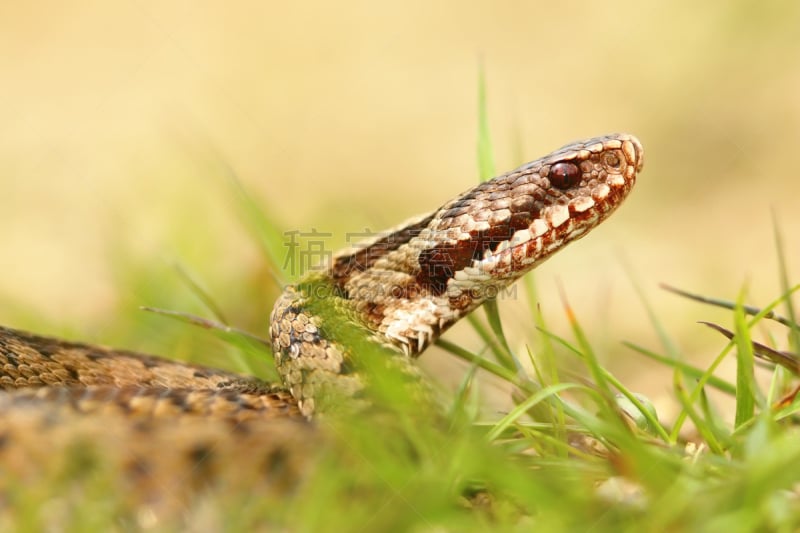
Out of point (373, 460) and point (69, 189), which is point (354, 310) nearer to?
point (373, 460)

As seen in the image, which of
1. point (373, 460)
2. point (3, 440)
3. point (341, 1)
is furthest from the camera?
point (341, 1)

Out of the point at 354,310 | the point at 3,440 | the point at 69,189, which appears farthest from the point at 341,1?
the point at 3,440

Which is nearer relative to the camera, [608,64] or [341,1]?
[608,64]

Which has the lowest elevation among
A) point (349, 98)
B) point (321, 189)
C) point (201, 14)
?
point (321, 189)

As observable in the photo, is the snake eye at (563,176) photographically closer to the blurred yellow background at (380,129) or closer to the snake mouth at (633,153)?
the snake mouth at (633,153)

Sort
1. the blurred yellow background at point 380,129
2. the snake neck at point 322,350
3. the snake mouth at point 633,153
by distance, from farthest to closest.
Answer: the blurred yellow background at point 380,129 < the snake mouth at point 633,153 < the snake neck at point 322,350

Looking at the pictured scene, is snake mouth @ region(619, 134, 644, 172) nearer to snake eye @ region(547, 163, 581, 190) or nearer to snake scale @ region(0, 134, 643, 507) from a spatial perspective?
snake scale @ region(0, 134, 643, 507)

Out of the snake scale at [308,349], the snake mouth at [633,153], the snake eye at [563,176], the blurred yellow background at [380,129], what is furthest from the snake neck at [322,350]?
the blurred yellow background at [380,129]

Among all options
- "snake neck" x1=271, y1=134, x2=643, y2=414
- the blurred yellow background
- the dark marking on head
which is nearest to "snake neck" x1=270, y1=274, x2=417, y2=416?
"snake neck" x1=271, y1=134, x2=643, y2=414
